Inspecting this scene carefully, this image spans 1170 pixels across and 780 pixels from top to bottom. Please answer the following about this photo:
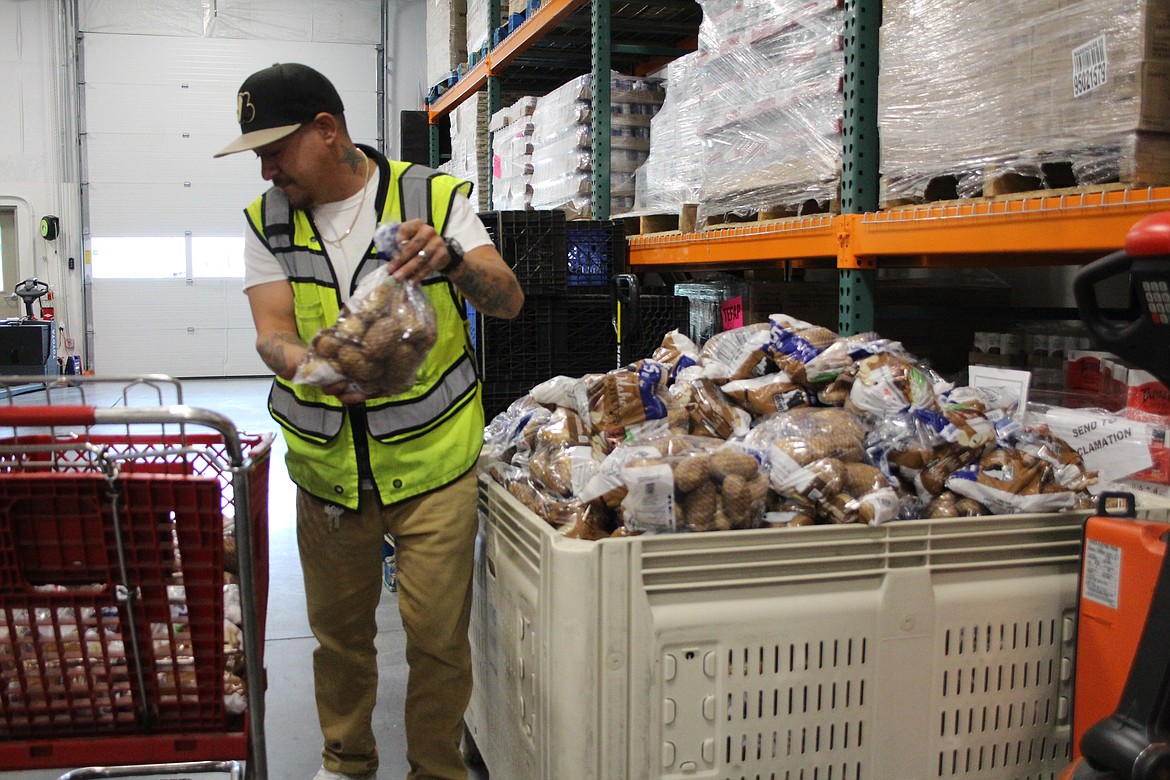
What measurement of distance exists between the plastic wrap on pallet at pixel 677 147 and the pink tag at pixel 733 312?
2.68 feet

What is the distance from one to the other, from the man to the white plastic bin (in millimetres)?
411

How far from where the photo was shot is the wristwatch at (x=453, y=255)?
207cm

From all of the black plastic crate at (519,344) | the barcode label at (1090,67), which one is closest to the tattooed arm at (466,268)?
the barcode label at (1090,67)

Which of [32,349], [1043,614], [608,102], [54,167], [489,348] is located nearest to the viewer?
[1043,614]

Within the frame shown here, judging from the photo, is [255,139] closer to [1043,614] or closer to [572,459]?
[572,459]

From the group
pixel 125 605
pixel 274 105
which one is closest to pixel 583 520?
pixel 125 605

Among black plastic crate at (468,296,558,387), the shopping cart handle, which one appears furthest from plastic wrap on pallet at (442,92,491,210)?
the shopping cart handle

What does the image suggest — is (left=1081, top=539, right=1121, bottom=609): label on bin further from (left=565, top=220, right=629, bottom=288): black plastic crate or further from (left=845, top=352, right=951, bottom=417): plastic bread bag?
(left=565, top=220, right=629, bottom=288): black plastic crate

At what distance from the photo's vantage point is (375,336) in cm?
193

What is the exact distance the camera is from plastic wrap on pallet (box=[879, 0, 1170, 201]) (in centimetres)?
204

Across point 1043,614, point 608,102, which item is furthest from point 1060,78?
point 608,102

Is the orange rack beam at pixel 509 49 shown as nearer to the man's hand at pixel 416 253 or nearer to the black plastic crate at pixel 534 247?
the black plastic crate at pixel 534 247

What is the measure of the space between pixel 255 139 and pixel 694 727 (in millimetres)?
1487

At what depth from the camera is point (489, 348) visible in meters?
3.90
